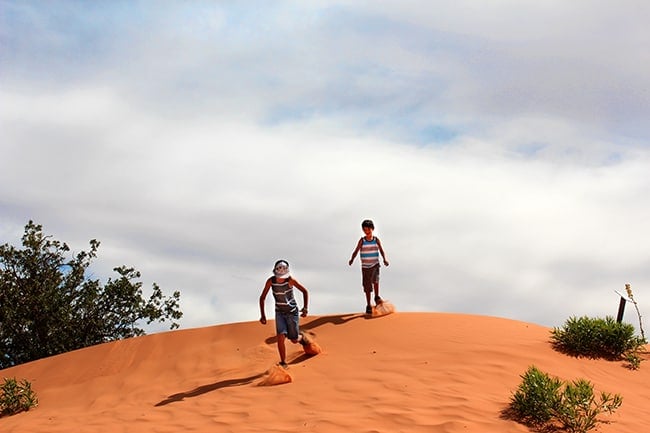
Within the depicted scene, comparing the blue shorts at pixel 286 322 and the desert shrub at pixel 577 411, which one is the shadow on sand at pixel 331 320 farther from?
the desert shrub at pixel 577 411

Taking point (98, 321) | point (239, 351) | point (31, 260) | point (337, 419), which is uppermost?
point (31, 260)

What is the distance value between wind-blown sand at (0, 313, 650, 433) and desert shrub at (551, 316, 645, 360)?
31cm

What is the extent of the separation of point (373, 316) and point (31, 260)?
13091mm

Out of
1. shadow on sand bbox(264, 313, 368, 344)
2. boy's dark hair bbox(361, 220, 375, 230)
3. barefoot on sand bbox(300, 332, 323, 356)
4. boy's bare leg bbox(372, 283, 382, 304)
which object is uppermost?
boy's dark hair bbox(361, 220, 375, 230)

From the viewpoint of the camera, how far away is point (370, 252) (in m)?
15.1

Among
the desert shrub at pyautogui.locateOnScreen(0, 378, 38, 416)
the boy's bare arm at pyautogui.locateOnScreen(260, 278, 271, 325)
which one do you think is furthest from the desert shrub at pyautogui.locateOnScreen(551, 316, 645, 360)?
the desert shrub at pyautogui.locateOnScreen(0, 378, 38, 416)

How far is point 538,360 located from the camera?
1194 cm

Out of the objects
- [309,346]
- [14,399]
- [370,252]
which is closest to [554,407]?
[309,346]

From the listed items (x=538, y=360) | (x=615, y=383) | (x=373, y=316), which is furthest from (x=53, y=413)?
(x=615, y=383)

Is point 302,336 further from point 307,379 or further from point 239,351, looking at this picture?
point 239,351

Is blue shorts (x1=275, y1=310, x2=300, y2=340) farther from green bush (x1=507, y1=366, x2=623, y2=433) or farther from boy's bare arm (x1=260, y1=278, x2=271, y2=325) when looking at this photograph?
green bush (x1=507, y1=366, x2=623, y2=433)

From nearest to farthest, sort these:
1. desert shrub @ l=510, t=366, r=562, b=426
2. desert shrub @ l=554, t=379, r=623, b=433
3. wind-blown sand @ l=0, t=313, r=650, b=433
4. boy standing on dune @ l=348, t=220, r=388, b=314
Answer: desert shrub @ l=554, t=379, r=623, b=433 → desert shrub @ l=510, t=366, r=562, b=426 → wind-blown sand @ l=0, t=313, r=650, b=433 → boy standing on dune @ l=348, t=220, r=388, b=314

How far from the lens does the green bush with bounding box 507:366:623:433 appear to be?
8891mm

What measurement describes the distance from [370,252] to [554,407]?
21.7 ft
